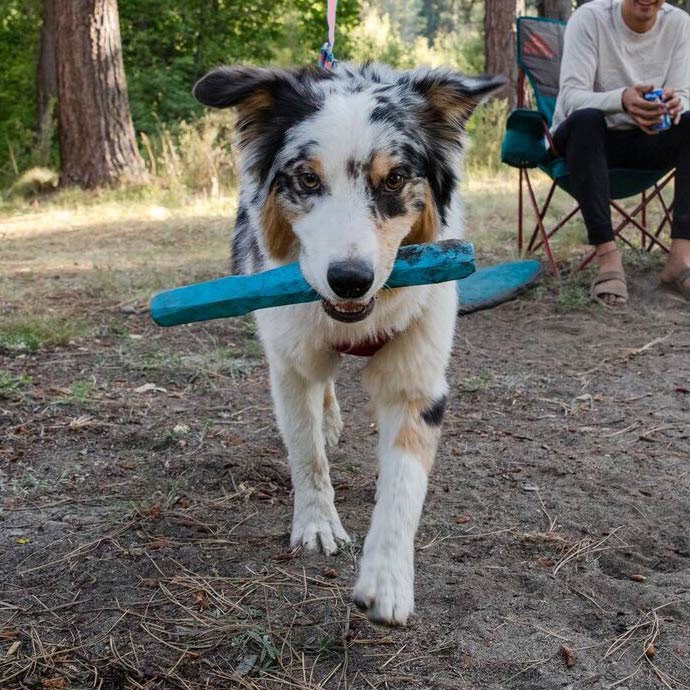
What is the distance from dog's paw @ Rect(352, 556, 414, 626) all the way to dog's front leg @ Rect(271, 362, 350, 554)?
1.96 feet

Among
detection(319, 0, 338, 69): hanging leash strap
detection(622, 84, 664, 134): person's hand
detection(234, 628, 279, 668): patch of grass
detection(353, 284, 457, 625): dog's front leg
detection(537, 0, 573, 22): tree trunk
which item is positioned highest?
detection(537, 0, 573, 22): tree trunk

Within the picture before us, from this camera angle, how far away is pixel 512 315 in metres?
5.77

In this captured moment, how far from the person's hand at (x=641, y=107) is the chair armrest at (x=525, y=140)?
801 millimetres

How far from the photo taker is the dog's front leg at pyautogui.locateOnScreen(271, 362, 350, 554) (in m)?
2.96

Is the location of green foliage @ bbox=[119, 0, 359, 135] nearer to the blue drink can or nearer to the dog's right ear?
the blue drink can

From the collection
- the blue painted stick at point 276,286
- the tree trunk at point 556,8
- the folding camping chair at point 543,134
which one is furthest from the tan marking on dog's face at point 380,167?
the tree trunk at point 556,8

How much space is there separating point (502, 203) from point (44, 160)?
7408 millimetres

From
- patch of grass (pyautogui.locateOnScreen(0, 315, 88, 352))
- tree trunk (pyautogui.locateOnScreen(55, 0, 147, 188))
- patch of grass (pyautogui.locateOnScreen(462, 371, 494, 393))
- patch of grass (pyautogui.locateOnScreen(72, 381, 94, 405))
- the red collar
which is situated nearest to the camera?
the red collar

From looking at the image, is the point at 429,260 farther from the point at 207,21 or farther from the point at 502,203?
the point at 207,21

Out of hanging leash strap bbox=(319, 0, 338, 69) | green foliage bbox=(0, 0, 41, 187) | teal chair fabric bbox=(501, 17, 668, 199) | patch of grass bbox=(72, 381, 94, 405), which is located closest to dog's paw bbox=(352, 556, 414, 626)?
hanging leash strap bbox=(319, 0, 338, 69)

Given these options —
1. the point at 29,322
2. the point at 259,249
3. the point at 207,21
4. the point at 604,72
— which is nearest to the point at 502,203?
the point at 604,72

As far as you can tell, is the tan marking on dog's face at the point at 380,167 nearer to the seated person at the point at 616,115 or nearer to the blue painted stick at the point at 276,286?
the blue painted stick at the point at 276,286

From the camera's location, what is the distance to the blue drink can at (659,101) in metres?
5.18

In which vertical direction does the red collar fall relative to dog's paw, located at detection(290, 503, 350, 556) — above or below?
above
